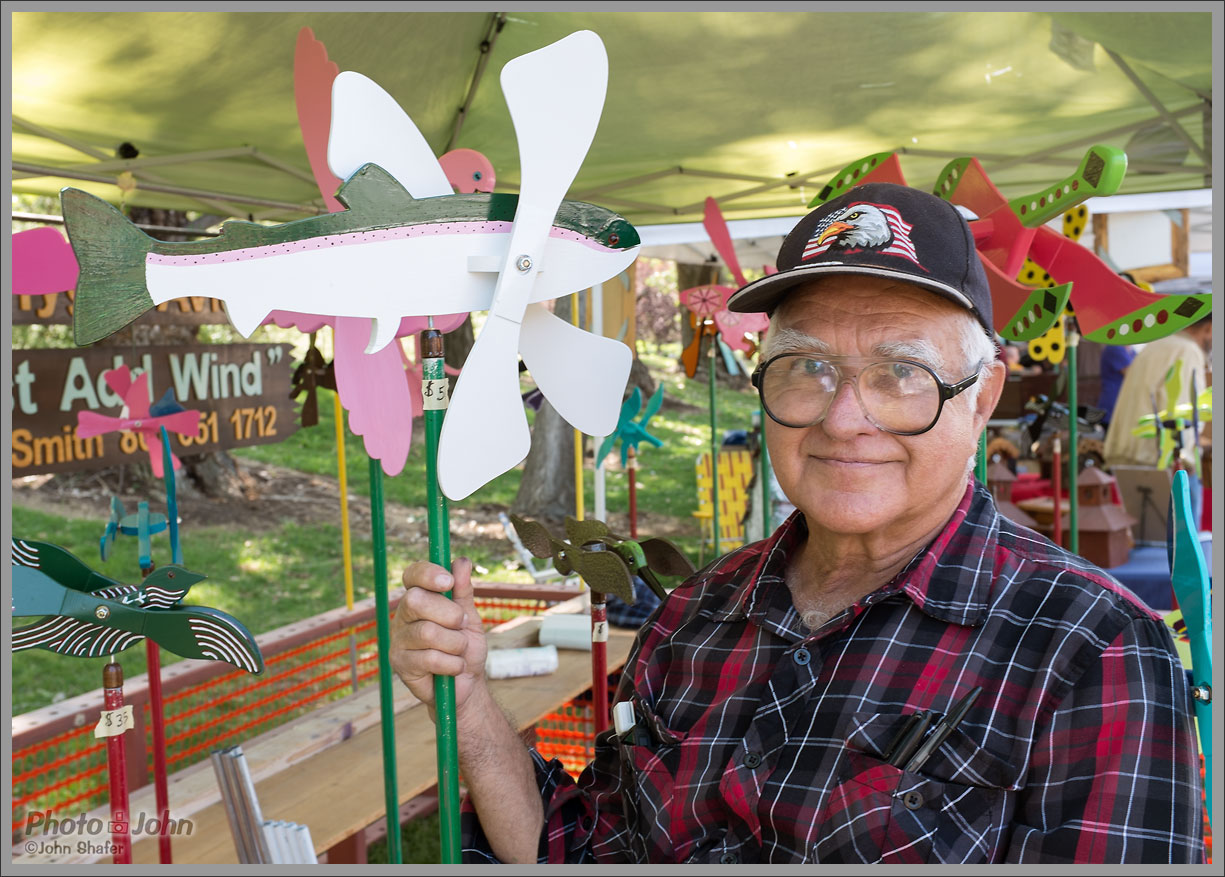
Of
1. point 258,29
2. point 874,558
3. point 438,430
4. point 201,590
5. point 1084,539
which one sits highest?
point 258,29

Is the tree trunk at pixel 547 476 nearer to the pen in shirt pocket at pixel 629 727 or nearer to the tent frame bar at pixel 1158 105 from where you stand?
the tent frame bar at pixel 1158 105

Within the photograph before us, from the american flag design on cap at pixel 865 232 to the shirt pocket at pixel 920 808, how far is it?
1.49 feet

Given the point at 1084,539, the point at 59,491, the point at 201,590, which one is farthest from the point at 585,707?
the point at 59,491

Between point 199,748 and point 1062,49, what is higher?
point 1062,49

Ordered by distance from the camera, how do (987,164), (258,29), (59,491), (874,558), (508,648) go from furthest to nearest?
(59,491) → (987,164) → (508,648) → (258,29) → (874,558)

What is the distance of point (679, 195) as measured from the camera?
12.3ft

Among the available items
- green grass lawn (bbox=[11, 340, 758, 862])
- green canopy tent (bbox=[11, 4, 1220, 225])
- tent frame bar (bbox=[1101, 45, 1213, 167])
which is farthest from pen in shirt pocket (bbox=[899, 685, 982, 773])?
green grass lawn (bbox=[11, 340, 758, 862])

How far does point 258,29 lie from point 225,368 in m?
1.19

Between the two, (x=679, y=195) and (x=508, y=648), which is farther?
(x=679, y=195)

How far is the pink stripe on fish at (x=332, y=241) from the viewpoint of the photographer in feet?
2.42

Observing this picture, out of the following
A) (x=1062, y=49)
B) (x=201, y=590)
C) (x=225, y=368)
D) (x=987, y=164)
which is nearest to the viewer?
(x=1062, y=49)

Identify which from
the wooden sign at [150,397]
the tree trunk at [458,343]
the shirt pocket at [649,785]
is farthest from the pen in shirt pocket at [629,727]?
the tree trunk at [458,343]

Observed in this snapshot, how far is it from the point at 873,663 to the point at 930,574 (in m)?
0.11

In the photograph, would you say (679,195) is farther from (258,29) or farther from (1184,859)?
(1184,859)
